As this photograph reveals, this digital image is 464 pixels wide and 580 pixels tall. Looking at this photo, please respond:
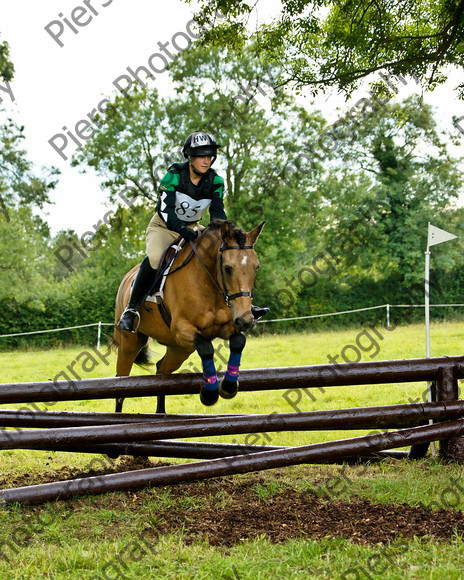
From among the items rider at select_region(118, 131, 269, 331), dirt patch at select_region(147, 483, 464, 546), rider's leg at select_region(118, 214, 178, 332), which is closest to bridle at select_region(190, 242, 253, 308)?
rider at select_region(118, 131, 269, 331)

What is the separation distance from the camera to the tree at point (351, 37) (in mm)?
6625

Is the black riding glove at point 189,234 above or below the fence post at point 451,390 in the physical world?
above

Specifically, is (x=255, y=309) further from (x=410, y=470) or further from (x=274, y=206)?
(x=274, y=206)

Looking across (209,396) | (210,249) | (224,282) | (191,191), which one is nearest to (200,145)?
(191,191)

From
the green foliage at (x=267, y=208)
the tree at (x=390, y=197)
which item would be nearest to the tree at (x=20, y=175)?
the green foliage at (x=267, y=208)

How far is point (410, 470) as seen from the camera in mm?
4312

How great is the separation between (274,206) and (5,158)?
11389 mm

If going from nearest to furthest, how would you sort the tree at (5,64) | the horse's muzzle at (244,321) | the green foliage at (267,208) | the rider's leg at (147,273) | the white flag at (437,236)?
1. the horse's muzzle at (244,321)
2. the rider's leg at (147,273)
3. the white flag at (437,236)
4. the green foliage at (267,208)
5. the tree at (5,64)

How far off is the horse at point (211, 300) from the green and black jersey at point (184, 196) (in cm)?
24

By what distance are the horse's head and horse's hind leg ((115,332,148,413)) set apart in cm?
193

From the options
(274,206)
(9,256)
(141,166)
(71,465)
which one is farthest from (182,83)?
(71,465)

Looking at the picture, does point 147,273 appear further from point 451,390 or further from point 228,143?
point 228,143

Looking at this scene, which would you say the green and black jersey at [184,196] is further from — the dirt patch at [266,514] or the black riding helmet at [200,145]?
the dirt patch at [266,514]

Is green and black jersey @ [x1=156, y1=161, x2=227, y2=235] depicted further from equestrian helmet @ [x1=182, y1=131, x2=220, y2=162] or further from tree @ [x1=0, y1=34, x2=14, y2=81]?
tree @ [x1=0, y1=34, x2=14, y2=81]
